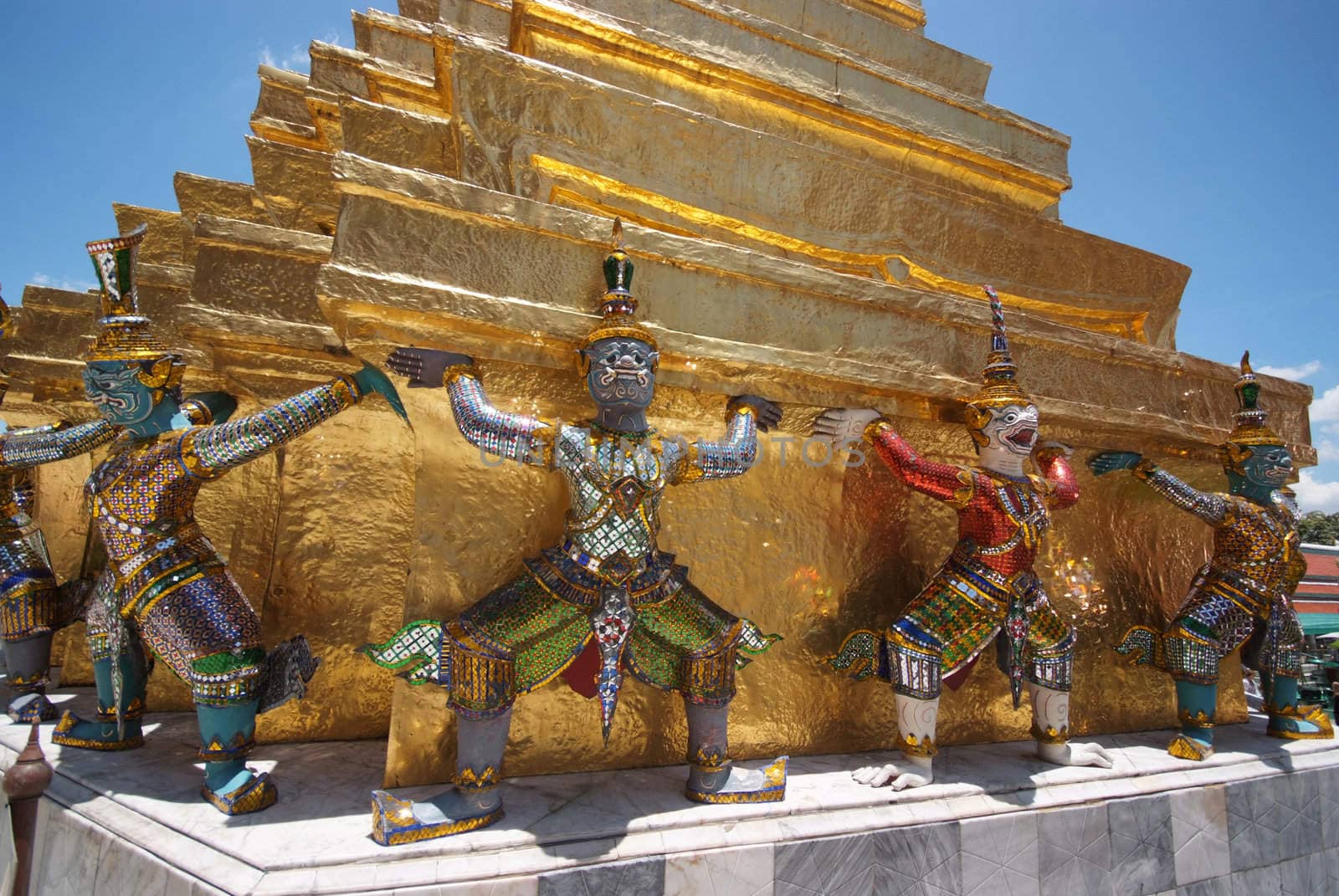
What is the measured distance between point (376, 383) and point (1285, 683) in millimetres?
5613

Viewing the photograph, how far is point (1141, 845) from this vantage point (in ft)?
10.8

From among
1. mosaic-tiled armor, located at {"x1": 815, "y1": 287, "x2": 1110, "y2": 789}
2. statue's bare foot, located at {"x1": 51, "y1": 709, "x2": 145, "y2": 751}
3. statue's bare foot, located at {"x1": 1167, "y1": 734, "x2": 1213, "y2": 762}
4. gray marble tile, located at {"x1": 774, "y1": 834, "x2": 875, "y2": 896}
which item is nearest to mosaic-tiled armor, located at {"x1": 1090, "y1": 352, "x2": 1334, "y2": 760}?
statue's bare foot, located at {"x1": 1167, "y1": 734, "x2": 1213, "y2": 762}

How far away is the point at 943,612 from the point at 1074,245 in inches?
135

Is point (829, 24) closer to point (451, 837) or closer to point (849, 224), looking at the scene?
point (849, 224)

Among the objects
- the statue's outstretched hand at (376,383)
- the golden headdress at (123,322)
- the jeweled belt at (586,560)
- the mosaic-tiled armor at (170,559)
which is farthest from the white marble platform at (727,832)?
the golden headdress at (123,322)

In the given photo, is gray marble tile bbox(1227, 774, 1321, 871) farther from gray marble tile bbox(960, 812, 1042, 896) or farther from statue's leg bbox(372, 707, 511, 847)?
statue's leg bbox(372, 707, 511, 847)

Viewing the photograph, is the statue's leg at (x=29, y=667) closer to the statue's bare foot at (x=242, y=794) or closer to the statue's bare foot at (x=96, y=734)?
the statue's bare foot at (x=96, y=734)

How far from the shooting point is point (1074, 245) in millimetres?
5113

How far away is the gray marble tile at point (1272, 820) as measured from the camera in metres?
3.54

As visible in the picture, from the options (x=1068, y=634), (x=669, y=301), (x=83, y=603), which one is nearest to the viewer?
(x=669, y=301)

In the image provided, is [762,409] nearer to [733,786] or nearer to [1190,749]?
[733,786]

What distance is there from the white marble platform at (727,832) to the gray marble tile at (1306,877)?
0.05ft

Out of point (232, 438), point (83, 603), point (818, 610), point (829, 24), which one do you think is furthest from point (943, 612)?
point (829, 24)

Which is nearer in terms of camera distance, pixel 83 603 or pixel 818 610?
pixel 818 610
